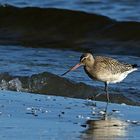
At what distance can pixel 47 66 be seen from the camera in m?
13.2

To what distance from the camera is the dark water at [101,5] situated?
730 inches

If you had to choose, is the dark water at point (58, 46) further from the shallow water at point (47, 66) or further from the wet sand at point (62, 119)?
the wet sand at point (62, 119)

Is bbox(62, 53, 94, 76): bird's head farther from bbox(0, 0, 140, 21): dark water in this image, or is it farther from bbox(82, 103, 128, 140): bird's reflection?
bbox(0, 0, 140, 21): dark water

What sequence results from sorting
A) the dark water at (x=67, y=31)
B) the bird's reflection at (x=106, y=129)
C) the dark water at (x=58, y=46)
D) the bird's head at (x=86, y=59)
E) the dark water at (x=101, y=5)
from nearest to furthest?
1. the bird's reflection at (x=106, y=129)
2. the bird's head at (x=86, y=59)
3. the dark water at (x=58, y=46)
4. the dark water at (x=67, y=31)
5. the dark water at (x=101, y=5)

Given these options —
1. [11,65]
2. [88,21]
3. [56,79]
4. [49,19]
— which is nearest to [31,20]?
[49,19]

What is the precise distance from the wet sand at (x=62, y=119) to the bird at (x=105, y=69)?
3.10ft

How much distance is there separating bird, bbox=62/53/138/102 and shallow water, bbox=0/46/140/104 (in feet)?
0.65

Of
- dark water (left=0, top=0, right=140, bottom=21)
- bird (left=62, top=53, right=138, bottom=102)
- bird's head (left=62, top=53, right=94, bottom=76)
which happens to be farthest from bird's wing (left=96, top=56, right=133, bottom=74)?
dark water (left=0, top=0, right=140, bottom=21)

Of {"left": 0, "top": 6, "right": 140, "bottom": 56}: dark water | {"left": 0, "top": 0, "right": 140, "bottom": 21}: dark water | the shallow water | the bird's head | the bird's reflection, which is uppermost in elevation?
{"left": 0, "top": 0, "right": 140, "bottom": 21}: dark water

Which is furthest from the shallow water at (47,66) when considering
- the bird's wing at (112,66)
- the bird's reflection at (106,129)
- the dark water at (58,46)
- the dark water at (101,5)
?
the dark water at (101,5)

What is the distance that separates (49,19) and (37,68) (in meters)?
6.02

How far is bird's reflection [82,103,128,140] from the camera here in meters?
8.00

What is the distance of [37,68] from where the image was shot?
13.1m

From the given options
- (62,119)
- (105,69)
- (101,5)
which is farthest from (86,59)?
(101,5)
